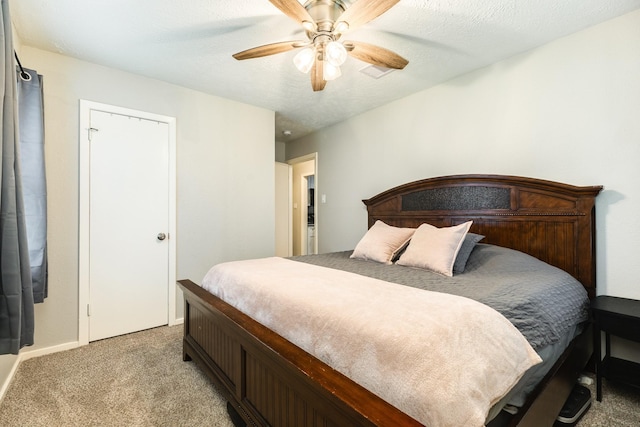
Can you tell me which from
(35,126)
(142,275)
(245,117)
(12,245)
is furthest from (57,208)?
(245,117)

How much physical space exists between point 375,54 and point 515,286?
5.49ft

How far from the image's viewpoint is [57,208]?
8.00 ft

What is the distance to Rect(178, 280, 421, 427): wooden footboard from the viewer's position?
89cm

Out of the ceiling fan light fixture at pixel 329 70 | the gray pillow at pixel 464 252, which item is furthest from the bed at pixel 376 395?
the ceiling fan light fixture at pixel 329 70

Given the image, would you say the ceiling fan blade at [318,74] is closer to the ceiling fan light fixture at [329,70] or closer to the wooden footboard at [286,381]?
the ceiling fan light fixture at [329,70]

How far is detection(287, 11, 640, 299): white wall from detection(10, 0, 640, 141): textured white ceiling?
17cm

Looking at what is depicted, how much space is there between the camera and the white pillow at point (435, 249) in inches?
80.0

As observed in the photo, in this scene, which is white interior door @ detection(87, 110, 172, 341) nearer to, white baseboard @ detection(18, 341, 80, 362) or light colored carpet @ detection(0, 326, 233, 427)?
white baseboard @ detection(18, 341, 80, 362)

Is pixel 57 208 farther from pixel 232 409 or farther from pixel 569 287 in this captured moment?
pixel 569 287

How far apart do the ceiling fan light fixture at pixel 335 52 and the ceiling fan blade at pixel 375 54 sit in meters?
0.13

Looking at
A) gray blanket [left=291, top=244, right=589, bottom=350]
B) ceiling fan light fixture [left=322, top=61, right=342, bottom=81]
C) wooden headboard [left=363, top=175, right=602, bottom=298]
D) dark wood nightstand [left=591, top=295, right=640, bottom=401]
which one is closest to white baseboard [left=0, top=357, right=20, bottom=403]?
gray blanket [left=291, top=244, right=589, bottom=350]

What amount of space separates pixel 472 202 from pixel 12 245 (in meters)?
3.00

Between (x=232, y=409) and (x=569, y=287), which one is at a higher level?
(x=569, y=287)

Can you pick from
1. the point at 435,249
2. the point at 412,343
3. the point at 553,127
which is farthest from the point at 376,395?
the point at 553,127
